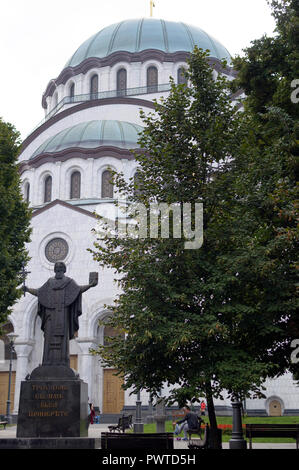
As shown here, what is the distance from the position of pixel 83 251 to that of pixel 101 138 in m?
9.53

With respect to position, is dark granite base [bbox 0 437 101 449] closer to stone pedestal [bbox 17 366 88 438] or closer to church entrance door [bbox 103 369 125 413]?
stone pedestal [bbox 17 366 88 438]

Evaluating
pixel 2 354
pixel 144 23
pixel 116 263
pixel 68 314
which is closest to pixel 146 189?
pixel 116 263

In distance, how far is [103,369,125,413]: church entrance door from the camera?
34344 millimetres

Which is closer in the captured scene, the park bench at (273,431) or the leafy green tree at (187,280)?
the leafy green tree at (187,280)

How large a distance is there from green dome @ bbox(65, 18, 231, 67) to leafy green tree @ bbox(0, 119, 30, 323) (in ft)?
103

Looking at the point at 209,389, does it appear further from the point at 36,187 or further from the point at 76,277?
the point at 36,187

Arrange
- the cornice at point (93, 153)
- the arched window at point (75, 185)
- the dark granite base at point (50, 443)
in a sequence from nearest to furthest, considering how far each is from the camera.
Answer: the dark granite base at point (50, 443)
the cornice at point (93, 153)
the arched window at point (75, 185)

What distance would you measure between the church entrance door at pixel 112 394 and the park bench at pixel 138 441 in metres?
23.3

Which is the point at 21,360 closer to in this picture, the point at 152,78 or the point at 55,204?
the point at 55,204

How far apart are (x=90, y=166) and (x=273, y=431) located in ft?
91.8

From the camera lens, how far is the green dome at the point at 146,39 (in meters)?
49.8

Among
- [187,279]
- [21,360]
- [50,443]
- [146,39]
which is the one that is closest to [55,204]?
[21,360]

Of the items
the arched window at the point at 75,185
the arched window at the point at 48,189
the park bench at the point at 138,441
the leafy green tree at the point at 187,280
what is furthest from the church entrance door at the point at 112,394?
the park bench at the point at 138,441

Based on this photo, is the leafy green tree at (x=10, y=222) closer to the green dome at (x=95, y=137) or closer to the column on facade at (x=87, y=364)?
the column on facade at (x=87, y=364)
